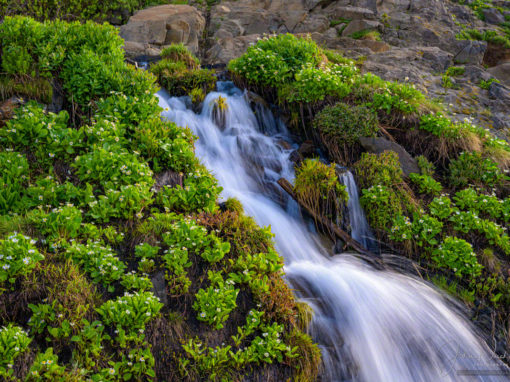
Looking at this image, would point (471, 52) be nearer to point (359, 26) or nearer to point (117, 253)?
point (359, 26)

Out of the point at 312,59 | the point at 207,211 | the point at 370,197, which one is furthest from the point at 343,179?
the point at 312,59

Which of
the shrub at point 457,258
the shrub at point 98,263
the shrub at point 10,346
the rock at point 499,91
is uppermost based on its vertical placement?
the rock at point 499,91

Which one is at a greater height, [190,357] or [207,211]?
[207,211]

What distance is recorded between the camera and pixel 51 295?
414 cm

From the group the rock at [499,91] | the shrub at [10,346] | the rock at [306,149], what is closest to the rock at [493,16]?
the rock at [499,91]

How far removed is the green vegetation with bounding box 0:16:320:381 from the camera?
156 inches

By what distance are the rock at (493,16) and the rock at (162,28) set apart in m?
12.3

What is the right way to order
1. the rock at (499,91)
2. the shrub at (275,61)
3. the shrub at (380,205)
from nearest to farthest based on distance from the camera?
the shrub at (380,205) < the shrub at (275,61) < the rock at (499,91)

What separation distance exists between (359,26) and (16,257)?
14953mm

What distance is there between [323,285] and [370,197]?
7.44 feet

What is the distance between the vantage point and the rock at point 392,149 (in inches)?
314

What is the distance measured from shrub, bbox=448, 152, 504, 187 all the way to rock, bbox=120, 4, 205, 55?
9936 millimetres

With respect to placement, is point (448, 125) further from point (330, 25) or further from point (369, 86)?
point (330, 25)

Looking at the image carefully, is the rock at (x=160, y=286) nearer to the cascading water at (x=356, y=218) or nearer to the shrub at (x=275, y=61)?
the cascading water at (x=356, y=218)
